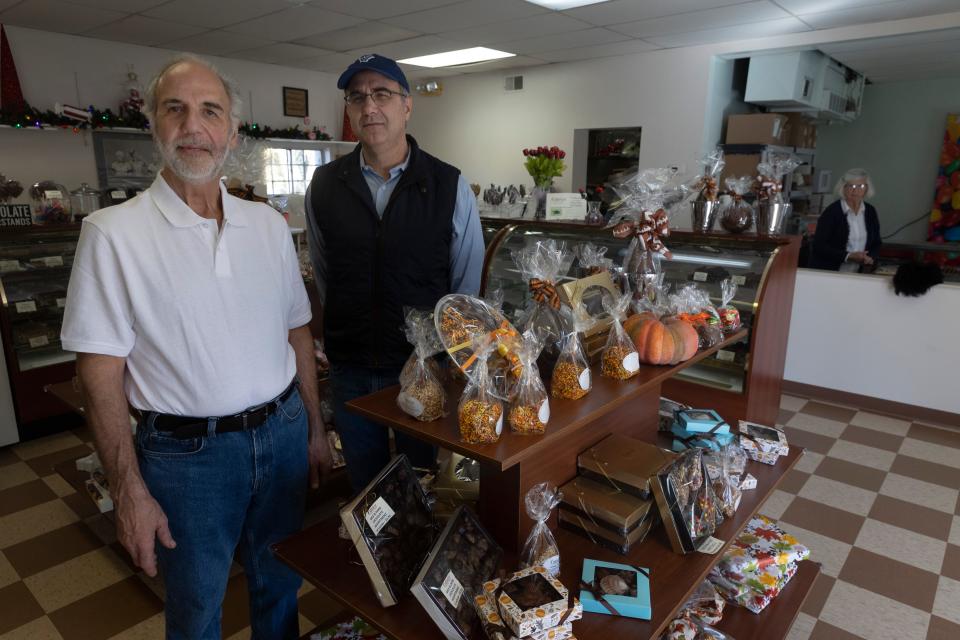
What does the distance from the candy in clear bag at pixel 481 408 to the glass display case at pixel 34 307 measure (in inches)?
151

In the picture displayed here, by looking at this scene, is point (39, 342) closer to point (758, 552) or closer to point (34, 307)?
point (34, 307)

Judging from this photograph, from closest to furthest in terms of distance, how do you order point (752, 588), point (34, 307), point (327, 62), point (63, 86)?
point (752, 588) < point (34, 307) < point (63, 86) < point (327, 62)

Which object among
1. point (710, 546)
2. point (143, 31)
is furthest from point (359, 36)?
point (710, 546)

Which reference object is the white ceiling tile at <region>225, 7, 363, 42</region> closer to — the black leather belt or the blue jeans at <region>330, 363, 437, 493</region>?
the blue jeans at <region>330, 363, 437, 493</region>

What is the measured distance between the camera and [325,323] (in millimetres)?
2008

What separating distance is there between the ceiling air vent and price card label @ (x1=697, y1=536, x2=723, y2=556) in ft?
21.9

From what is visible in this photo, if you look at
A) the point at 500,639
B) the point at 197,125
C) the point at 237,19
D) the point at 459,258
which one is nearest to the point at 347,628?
the point at 500,639

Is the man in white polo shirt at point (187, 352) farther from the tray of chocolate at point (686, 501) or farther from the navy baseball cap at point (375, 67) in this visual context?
the tray of chocolate at point (686, 501)

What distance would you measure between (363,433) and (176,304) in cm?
76

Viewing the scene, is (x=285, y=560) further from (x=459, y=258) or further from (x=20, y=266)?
(x=20, y=266)

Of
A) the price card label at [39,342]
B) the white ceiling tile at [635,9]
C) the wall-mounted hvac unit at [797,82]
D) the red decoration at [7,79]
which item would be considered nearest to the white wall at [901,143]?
the wall-mounted hvac unit at [797,82]

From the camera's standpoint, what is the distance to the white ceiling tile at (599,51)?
19.1 feet

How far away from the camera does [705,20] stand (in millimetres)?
4828

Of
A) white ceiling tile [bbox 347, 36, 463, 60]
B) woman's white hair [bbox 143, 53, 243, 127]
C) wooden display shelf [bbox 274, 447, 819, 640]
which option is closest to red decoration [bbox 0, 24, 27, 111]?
white ceiling tile [bbox 347, 36, 463, 60]
